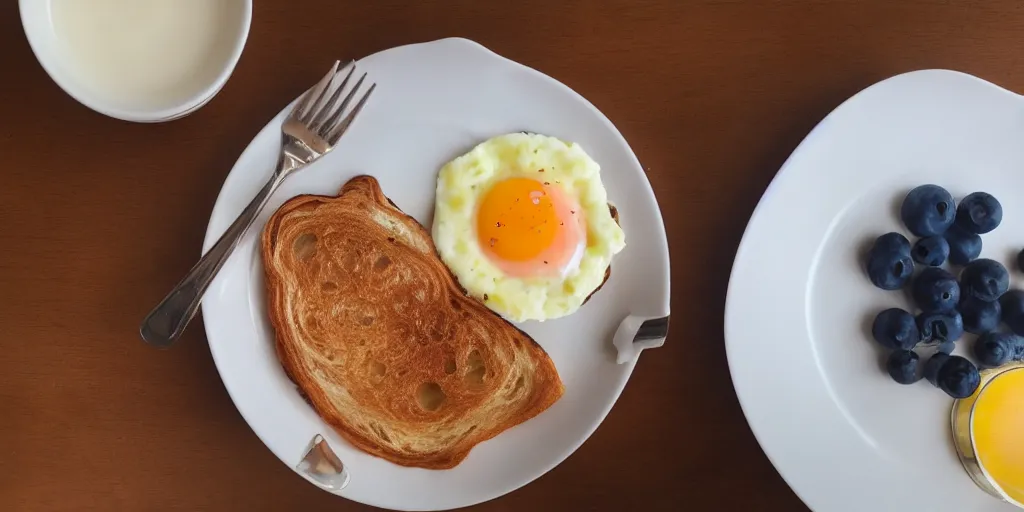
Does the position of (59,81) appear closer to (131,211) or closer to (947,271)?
(131,211)

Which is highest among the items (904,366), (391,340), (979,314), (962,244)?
(962,244)

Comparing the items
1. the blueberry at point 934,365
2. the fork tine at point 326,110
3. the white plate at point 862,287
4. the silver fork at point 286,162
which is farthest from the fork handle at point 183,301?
the blueberry at point 934,365

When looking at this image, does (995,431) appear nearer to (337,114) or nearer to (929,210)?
(929,210)

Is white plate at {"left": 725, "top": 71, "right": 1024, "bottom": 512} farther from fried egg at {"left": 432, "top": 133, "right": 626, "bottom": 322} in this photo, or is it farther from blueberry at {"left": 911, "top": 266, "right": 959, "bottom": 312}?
fried egg at {"left": 432, "top": 133, "right": 626, "bottom": 322}

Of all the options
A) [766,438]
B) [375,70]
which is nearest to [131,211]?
[375,70]

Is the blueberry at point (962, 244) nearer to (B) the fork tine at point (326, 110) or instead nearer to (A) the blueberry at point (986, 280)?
(A) the blueberry at point (986, 280)

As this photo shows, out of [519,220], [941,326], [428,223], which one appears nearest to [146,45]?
[428,223]

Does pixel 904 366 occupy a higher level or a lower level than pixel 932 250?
lower
